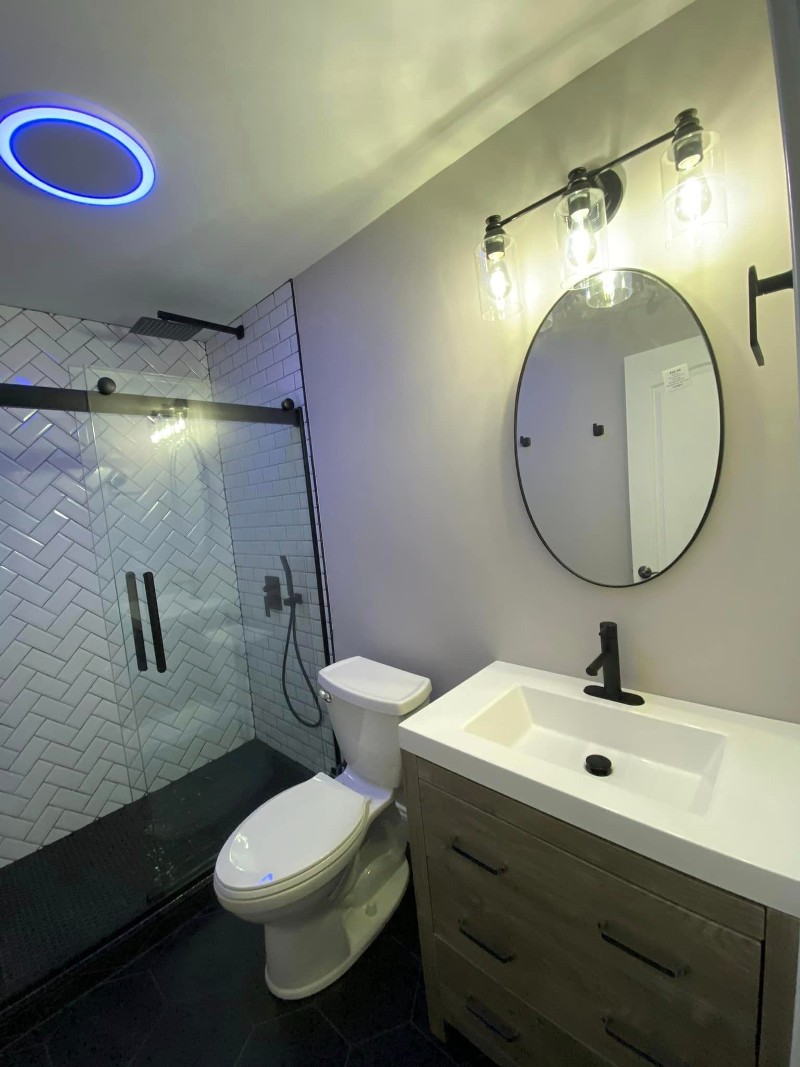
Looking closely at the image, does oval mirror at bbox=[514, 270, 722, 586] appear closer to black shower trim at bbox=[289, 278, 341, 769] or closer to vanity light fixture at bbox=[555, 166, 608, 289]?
vanity light fixture at bbox=[555, 166, 608, 289]

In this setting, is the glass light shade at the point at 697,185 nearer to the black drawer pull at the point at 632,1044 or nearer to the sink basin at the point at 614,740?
the sink basin at the point at 614,740

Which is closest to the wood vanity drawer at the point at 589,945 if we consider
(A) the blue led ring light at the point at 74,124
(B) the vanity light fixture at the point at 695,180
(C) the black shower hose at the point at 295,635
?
(C) the black shower hose at the point at 295,635

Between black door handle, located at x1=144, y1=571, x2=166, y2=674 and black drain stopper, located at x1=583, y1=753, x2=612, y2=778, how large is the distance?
6.21 feet

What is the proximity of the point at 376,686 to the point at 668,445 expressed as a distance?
1.21 meters

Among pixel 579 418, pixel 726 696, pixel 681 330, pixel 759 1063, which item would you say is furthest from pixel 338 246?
pixel 759 1063

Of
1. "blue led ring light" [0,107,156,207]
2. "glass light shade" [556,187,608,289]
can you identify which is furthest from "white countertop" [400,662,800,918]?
"blue led ring light" [0,107,156,207]

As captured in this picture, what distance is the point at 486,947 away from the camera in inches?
43.4

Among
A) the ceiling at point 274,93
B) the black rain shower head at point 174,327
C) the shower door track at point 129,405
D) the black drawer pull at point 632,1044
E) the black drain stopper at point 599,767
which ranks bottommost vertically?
the black drawer pull at point 632,1044

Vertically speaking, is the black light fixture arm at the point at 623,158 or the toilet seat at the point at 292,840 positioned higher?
the black light fixture arm at the point at 623,158

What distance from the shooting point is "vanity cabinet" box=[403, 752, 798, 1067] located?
750 millimetres

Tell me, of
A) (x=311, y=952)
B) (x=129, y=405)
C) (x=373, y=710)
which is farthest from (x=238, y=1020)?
(x=129, y=405)

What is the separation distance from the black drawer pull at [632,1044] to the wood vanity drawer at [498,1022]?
4cm

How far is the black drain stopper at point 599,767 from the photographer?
1113 mm

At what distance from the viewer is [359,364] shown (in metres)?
1.85
